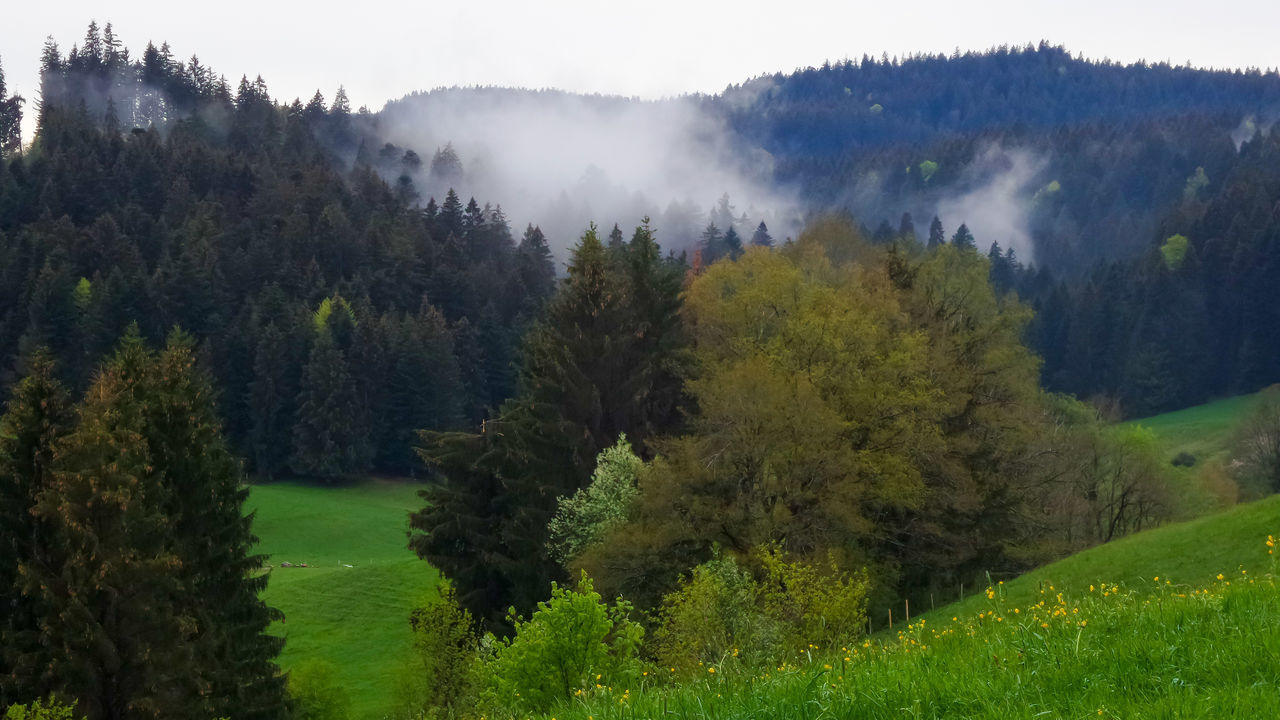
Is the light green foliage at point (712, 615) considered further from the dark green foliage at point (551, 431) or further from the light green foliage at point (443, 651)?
the dark green foliage at point (551, 431)

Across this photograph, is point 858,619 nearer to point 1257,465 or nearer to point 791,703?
point 791,703

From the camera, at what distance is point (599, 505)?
3909 centimetres

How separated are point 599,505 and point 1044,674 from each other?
3309 cm

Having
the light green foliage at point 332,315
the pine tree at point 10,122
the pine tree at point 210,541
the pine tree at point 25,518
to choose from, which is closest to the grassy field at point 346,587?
the pine tree at point 210,541

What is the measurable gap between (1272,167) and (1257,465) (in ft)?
376

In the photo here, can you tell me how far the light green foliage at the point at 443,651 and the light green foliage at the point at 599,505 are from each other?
545 cm

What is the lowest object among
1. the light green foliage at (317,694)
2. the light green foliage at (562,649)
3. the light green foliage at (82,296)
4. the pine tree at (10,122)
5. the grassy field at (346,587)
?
the grassy field at (346,587)

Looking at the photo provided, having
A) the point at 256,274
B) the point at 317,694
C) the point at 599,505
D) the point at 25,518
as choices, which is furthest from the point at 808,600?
the point at 256,274

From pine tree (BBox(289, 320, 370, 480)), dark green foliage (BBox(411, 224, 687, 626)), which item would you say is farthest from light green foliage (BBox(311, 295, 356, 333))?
dark green foliage (BBox(411, 224, 687, 626))

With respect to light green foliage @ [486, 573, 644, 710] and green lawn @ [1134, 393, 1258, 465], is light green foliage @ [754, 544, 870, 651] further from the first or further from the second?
green lawn @ [1134, 393, 1258, 465]

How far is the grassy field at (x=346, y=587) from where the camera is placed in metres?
51.8

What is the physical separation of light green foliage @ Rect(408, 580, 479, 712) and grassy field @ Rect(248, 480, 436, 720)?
6182 millimetres

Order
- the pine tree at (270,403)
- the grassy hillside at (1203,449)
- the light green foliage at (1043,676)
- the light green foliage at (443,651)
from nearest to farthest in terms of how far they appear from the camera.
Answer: the light green foliage at (1043,676) → the light green foliage at (443,651) → the grassy hillside at (1203,449) → the pine tree at (270,403)

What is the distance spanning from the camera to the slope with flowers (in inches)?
232
